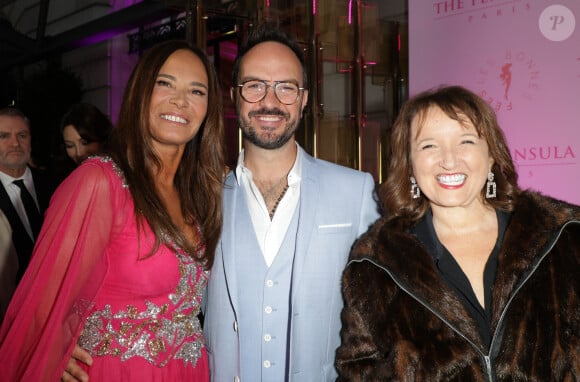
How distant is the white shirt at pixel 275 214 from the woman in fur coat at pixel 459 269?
0.41 m

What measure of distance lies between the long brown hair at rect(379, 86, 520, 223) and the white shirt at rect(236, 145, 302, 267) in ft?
1.24

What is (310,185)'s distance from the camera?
7.70ft

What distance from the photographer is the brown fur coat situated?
66.2 inches

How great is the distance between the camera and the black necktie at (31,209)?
387 centimetres

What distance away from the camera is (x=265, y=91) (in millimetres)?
2439

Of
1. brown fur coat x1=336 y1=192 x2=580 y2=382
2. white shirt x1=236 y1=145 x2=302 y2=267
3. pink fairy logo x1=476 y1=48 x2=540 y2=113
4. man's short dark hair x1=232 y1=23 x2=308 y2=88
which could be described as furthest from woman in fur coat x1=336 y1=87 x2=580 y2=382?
pink fairy logo x1=476 y1=48 x2=540 y2=113

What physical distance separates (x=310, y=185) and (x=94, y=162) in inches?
32.7

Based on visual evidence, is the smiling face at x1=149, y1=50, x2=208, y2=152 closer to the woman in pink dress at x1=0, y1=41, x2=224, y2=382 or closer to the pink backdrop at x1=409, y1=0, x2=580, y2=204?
the woman in pink dress at x1=0, y1=41, x2=224, y2=382

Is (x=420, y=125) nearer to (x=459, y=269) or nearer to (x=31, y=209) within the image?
(x=459, y=269)

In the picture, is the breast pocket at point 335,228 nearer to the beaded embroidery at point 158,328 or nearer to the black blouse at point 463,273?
the black blouse at point 463,273

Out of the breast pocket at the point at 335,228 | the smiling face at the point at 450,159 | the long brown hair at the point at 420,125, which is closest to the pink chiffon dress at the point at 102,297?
the breast pocket at the point at 335,228

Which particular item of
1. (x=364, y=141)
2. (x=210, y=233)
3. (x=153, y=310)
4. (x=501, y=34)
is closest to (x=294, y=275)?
(x=210, y=233)

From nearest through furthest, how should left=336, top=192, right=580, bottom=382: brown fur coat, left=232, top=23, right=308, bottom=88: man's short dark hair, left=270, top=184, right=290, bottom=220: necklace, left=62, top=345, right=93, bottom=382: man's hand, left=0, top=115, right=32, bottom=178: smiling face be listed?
left=336, top=192, right=580, bottom=382: brown fur coat < left=62, top=345, right=93, bottom=382: man's hand < left=270, top=184, right=290, bottom=220: necklace < left=232, top=23, right=308, bottom=88: man's short dark hair < left=0, top=115, right=32, bottom=178: smiling face

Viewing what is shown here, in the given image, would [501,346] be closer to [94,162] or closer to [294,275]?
[294,275]
